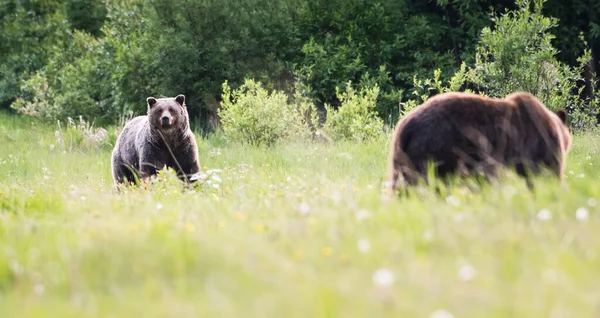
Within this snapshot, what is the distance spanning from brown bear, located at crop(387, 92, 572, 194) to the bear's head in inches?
187

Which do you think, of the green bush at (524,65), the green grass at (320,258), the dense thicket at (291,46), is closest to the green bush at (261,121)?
the green bush at (524,65)

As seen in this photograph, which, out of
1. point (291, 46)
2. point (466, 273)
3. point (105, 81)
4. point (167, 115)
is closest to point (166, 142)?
point (167, 115)

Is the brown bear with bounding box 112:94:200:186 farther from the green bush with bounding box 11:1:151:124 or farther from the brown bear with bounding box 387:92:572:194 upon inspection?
the green bush with bounding box 11:1:151:124

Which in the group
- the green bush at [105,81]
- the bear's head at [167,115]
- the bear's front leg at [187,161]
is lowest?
the green bush at [105,81]

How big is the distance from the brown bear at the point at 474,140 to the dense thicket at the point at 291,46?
14.0 meters

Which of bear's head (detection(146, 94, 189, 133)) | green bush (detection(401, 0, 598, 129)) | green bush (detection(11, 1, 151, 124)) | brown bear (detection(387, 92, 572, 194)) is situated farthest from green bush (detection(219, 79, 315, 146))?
brown bear (detection(387, 92, 572, 194))

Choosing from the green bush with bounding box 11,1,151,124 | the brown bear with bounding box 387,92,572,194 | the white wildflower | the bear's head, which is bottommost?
the green bush with bounding box 11,1,151,124

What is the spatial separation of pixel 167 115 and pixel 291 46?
12.5 meters

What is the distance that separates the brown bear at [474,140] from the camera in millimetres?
5668

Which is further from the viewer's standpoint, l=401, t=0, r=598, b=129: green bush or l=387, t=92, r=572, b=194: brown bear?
l=401, t=0, r=598, b=129: green bush

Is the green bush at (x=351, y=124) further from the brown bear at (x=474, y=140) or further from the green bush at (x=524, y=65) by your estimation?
the brown bear at (x=474, y=140)

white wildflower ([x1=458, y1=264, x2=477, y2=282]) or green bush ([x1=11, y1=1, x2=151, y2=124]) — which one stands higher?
white wildflower ([x1=458, y1=264, x2=477, y2=282])

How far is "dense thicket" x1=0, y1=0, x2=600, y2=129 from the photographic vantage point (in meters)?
21.0

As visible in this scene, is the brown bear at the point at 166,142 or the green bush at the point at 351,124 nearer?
the brown bear at the point at 166,142
